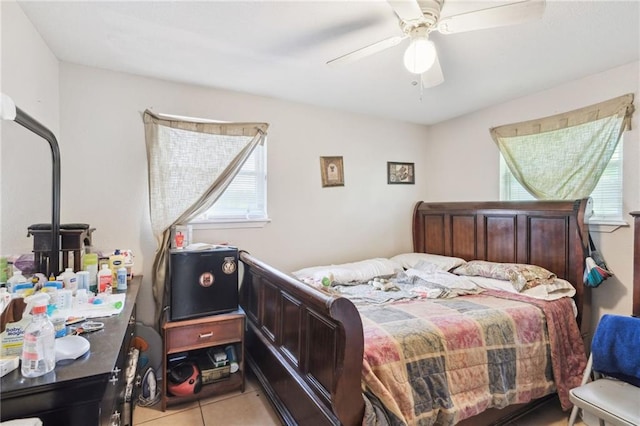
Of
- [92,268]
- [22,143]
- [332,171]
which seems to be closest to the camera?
[22,143]

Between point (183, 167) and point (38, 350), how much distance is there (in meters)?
1.83

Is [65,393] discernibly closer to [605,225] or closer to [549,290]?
[549,290]

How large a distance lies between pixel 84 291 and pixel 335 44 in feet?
6.59

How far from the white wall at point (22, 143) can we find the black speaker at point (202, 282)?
0.79 meters

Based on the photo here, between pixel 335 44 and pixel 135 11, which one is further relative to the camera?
pixel 335 44

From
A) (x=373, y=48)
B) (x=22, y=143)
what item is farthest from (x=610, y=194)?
(x=22, y=143)

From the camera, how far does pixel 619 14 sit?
1718 millimetres

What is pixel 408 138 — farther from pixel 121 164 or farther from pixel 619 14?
pixel 121 164

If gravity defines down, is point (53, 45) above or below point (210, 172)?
above

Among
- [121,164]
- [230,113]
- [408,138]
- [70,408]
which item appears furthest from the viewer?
[408,138]

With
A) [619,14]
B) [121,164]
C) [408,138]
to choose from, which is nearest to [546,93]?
[619,14]

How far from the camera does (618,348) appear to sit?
179cm

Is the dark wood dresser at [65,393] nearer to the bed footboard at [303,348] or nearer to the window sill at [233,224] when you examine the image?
the bed footboard at [303,348]

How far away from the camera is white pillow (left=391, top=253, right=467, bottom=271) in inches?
120
